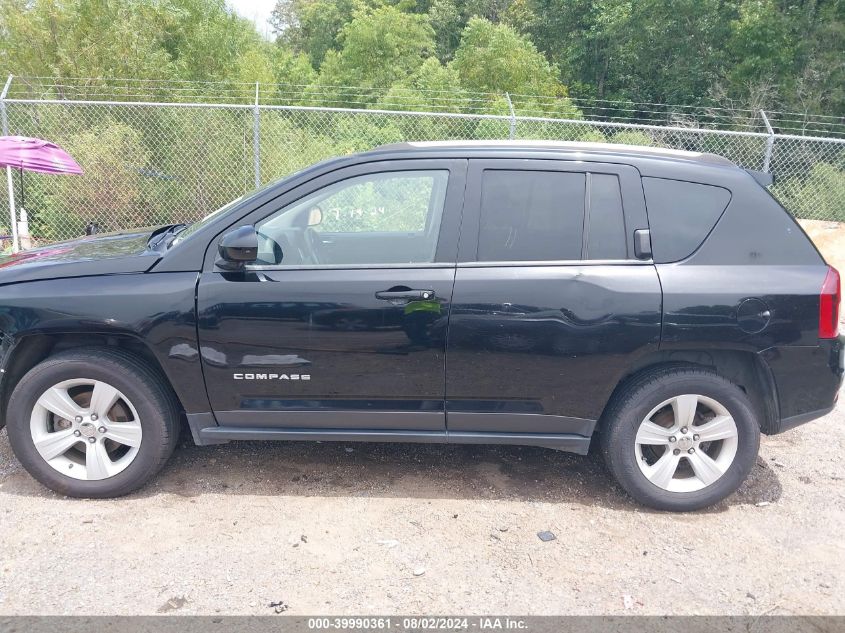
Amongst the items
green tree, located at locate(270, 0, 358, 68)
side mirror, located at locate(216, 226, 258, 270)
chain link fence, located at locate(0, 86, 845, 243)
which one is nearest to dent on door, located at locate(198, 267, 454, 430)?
side mirror, located at locate(216, 226, 258, 270)

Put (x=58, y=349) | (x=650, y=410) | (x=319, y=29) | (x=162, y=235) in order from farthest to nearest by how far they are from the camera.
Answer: (x=319, y=29) < (x=162, y=235) < (x=58, y=349) < (x=650, y=410)

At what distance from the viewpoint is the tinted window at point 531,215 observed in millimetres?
3680

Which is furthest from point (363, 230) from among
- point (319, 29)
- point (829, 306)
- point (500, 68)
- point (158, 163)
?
point (319, 29)

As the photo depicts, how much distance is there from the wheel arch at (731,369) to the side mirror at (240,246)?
1.99m

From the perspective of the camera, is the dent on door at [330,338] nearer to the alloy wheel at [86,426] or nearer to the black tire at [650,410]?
the alloy wheel at [86,426]

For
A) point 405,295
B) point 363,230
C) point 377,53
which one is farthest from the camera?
point 377,53

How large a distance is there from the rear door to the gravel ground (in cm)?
51

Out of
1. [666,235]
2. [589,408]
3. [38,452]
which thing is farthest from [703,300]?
[38,452]

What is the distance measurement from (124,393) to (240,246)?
0.99 metres

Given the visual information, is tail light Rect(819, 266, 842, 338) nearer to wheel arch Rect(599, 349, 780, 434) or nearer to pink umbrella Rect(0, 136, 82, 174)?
wheel arch Rect(599, 349, 780, 434)

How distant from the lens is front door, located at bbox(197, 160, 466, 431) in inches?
142

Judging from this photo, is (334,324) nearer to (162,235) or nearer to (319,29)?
(162,235)

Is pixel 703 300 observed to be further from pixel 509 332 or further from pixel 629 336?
pixel 509 332

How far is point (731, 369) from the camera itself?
3770 mm
